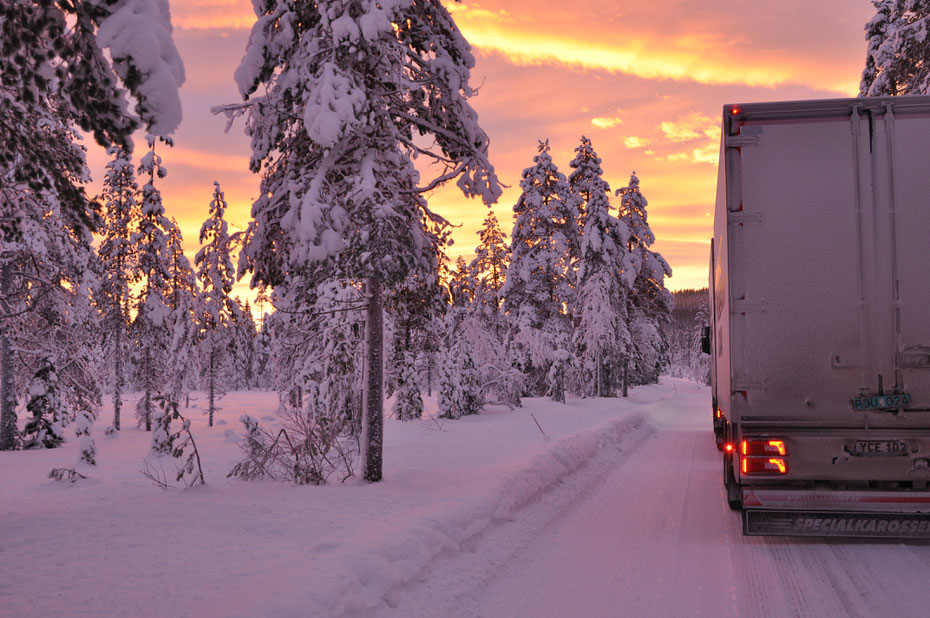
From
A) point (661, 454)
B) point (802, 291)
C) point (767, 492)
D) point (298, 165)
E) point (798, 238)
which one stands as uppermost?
point (298, 165)

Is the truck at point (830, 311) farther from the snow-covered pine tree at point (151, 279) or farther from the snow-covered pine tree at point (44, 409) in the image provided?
the snow-covered pine tree at point (151, 279)

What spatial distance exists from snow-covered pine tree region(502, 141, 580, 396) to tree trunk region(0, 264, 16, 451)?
19.4m

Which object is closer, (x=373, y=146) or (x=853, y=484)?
(x=853, y=484)

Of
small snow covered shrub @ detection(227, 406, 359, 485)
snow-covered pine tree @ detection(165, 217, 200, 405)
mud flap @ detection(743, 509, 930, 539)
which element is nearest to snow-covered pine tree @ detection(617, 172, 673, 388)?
snow-covered pine tree @ detection(165, 217, 200, 405)

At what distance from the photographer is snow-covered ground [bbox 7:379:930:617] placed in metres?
4.96

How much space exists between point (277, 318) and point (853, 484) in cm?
1234

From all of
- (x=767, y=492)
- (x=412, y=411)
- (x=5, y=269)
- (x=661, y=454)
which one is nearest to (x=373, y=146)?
(x=767, y=492)

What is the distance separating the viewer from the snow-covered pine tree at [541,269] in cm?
3039

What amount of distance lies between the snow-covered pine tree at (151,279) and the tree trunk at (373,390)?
22.3m

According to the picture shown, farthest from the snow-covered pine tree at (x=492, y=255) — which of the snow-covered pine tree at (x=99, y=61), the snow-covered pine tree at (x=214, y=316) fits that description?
the snow-covered pine tree at (x=99, y=61)

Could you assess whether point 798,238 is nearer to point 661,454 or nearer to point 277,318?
point 661,454

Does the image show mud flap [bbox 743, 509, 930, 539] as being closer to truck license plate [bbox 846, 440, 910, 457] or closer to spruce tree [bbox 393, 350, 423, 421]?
truck license plate [bbox 846, 440, 910, 457]

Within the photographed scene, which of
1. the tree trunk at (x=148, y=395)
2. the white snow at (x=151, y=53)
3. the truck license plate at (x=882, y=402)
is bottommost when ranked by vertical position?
the tree trunk at (x=148, y=395)

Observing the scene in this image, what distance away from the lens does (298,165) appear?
11.1m
